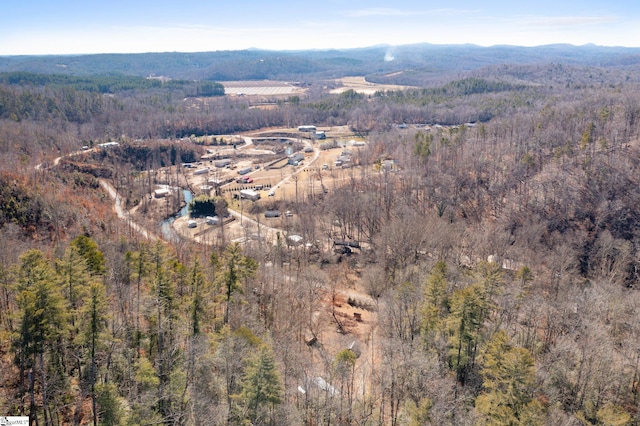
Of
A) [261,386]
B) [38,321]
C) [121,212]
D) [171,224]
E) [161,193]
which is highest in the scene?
[38,321]

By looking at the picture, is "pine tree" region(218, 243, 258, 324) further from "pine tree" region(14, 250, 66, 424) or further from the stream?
the stream

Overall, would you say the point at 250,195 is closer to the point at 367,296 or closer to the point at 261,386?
the point at 367,296

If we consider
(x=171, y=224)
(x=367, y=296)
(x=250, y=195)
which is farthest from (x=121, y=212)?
(x=367, y=296)

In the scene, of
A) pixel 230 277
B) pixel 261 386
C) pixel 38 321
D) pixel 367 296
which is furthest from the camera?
pixel 367 296

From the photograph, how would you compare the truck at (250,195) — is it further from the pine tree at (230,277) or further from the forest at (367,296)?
the pine tree at (230,277)

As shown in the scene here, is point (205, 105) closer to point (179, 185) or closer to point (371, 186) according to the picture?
point (179, 185)

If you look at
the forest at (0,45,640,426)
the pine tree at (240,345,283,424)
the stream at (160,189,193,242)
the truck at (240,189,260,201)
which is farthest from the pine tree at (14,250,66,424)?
the truck at (240,189,260,201)

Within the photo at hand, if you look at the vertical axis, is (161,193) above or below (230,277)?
below

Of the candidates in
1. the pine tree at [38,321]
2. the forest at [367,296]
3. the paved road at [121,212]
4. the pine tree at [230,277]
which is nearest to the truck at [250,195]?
the forest at [367,296]

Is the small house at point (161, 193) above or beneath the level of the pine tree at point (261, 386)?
beneath
